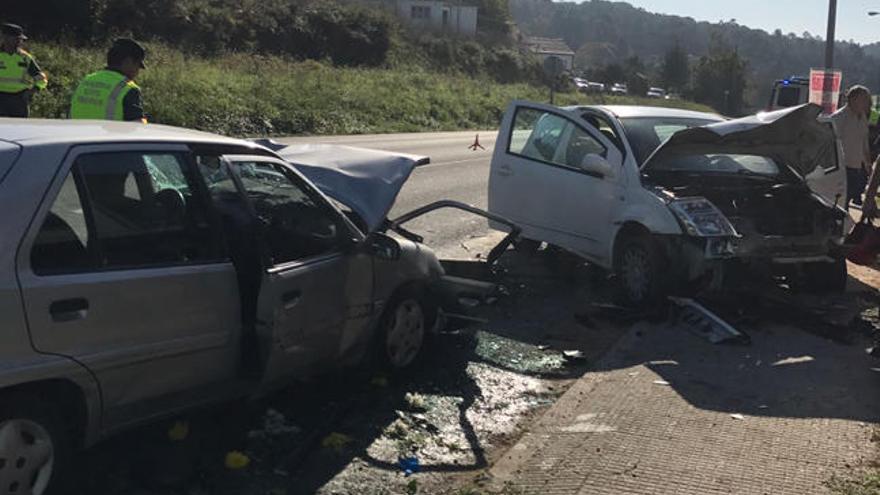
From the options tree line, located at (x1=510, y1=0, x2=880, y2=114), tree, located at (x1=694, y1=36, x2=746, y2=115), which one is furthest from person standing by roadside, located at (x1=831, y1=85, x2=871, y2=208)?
tree, located at (x1=694, y1=36, x2=746, y2=115)

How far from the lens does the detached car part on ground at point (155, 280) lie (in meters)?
3.40

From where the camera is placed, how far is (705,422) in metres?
5.02

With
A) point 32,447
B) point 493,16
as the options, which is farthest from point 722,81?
point 32,447

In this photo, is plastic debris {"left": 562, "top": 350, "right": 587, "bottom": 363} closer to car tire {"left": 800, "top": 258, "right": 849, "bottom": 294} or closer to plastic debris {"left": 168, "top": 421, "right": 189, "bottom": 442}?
plastic debris {"left": 168, "top": 421, "right": 189, "bottom": 442}

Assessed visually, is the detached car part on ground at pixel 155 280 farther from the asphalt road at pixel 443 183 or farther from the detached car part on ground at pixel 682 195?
the asphalt road at pixel 443 183

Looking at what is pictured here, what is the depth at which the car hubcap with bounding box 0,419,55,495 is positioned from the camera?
3350mm

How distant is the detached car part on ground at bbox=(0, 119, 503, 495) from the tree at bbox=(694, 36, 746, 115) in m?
65.8

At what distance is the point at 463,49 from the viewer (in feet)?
227

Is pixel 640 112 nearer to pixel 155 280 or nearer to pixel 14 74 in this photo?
pixel 155 280

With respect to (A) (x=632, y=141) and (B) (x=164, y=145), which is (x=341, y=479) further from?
(A) (x=632, y=141)

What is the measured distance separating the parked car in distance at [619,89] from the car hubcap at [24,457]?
77.9m

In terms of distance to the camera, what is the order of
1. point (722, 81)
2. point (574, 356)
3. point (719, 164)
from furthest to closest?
point (722, 81) → point (719, 164) → point (574, 356)

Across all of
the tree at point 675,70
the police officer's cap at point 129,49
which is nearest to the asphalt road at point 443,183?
the police officer's cap at point 129,49

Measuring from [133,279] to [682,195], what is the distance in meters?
4.87
